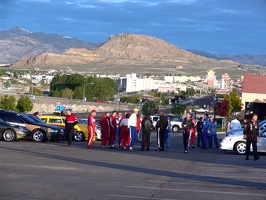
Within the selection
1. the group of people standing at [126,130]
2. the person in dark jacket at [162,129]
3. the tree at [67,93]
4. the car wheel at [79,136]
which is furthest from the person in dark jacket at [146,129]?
the tree at [67,93]

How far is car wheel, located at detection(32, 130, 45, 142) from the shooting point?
28.6 meters

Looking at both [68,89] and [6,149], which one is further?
[68,89]

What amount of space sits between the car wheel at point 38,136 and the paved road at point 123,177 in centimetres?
565

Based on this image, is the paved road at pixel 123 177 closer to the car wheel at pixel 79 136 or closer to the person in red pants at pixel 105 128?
the person in red pants at pixel 105 128

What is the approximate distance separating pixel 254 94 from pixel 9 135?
44655 millimetres

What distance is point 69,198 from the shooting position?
465 inches

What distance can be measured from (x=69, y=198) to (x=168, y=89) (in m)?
137

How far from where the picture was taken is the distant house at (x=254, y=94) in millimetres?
68000

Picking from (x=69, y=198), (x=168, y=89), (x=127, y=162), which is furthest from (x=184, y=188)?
(x=168, y=89)

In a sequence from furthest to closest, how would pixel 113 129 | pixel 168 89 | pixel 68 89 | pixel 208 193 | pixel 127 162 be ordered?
pixel 168 89, pixel 68 89, pixel 113 129, pixel 127 162, pixel 208 193

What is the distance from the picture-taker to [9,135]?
2773 centimetres

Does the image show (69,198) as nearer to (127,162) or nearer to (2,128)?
(127,162)

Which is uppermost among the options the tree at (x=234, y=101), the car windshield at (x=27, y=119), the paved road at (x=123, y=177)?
the tree at (x=234, y=101)

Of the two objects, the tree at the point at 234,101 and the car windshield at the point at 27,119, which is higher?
the tree at the point at 234,101
